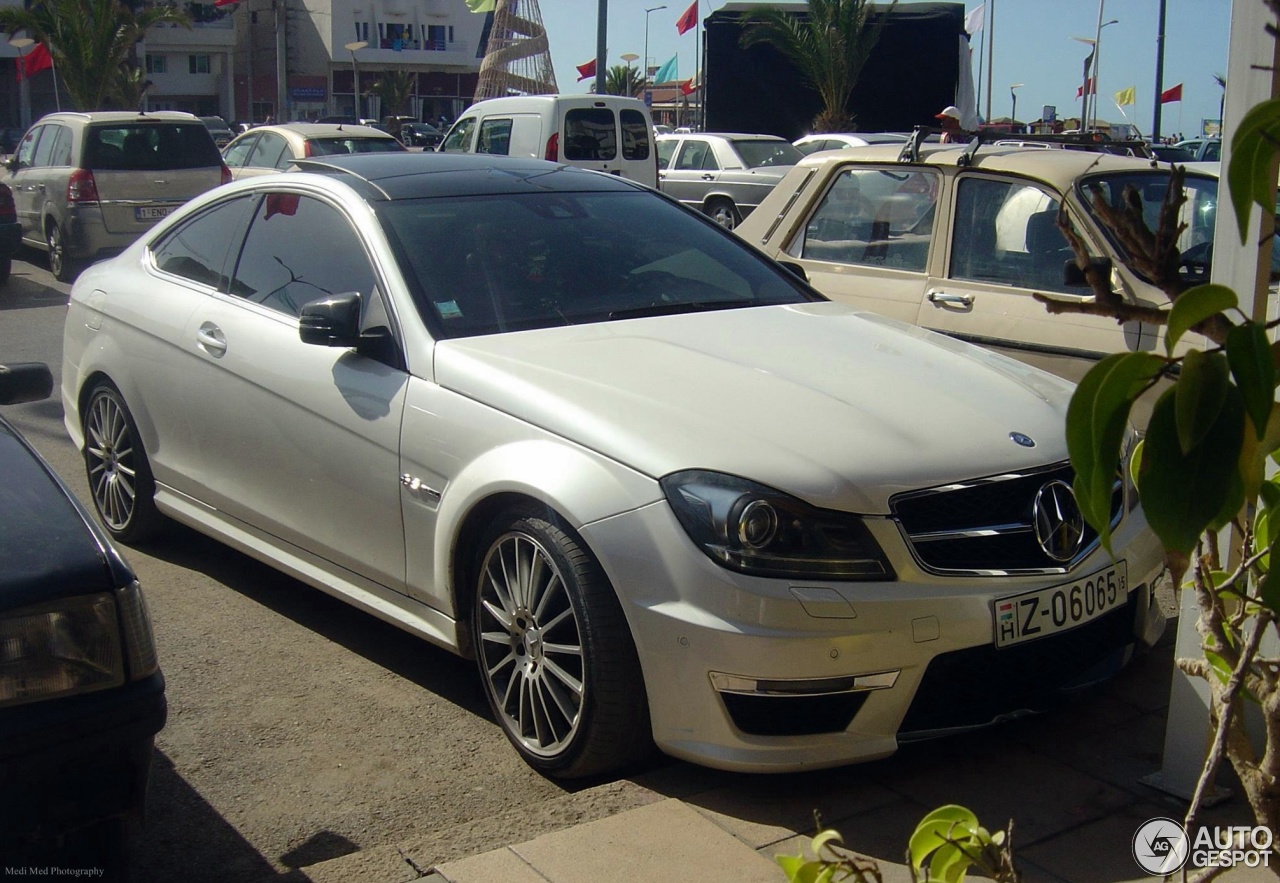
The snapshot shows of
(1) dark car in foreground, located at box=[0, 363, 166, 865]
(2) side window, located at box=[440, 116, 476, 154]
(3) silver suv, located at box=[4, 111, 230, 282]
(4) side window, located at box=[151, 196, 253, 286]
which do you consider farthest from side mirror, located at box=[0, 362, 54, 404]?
(2) side window, located at box=[440, 116, 476, 154]

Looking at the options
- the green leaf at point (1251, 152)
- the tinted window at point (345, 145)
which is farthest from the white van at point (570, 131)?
the green leaf at point (1251, 152)

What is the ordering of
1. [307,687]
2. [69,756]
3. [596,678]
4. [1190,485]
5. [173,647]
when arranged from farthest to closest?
[173,647]
[307,687]
[596,678]
[69,756]
[1190,485]

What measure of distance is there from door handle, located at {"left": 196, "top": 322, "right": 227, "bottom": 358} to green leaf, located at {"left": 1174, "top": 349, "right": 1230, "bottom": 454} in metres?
4.09

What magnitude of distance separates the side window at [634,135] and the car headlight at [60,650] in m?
15.8

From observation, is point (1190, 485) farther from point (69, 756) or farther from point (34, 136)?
point (34, 136)

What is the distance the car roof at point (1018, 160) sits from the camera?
581 centimetres

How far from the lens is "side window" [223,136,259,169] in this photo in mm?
16797

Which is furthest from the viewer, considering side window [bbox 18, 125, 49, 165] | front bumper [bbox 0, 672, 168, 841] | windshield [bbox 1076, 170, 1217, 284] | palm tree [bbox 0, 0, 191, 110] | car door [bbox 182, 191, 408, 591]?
palm tree [bbox 0, 0, 191, 110]

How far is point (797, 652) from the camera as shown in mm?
3049

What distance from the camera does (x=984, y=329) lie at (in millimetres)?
5805

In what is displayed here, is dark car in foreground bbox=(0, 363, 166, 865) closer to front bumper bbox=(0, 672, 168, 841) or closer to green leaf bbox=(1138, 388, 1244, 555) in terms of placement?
front bumper bbox=(0, 672, 168, 841)

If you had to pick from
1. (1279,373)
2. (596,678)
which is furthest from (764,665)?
(1279,373)

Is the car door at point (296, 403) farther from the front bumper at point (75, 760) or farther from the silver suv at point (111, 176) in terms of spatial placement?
the silver suv at point (111, 176)

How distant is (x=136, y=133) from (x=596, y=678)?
12.9m
